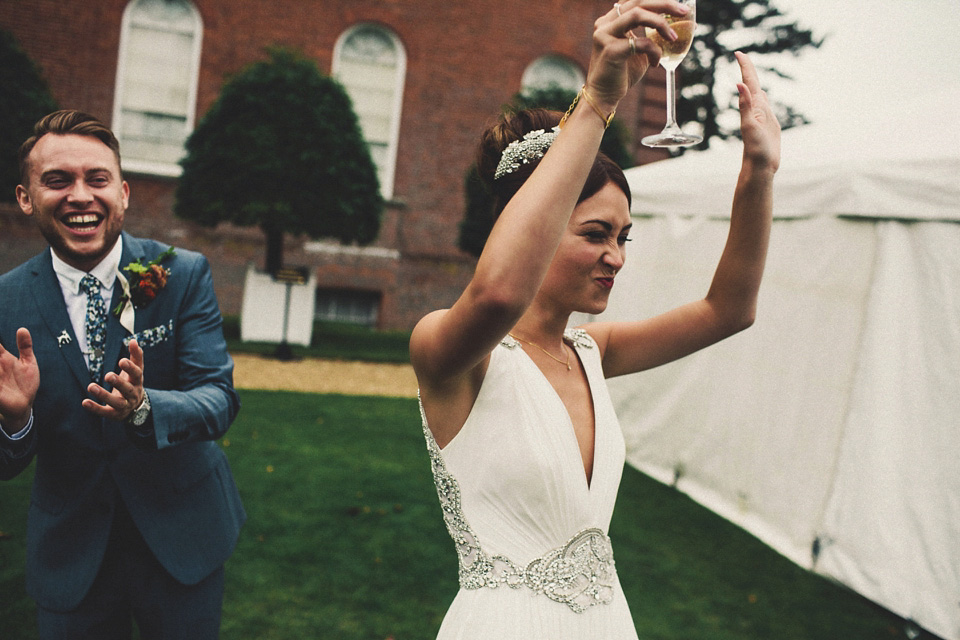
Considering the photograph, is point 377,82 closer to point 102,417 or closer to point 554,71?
point 554,71

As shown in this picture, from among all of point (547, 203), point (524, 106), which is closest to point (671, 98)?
point (547, 203)

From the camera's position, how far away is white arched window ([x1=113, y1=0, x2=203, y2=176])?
1568 cm

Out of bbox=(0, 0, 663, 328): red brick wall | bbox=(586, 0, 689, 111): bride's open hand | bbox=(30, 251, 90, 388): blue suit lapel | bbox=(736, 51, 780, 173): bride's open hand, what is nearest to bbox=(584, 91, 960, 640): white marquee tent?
bbox=(736, 51, 780, 173): bride's open hand

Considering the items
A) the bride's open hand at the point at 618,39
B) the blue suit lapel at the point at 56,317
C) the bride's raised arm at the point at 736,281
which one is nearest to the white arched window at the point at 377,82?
the blue suit lapel at the point at 56,317

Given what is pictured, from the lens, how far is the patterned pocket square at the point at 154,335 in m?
2.30

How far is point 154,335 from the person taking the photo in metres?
2.34

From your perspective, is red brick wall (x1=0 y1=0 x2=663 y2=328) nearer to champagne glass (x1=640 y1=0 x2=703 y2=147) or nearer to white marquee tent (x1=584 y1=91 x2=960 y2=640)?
white marquee tent (x1=584 y1=91 x2=960 y2=640)

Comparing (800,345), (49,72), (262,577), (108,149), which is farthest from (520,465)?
(49,72)

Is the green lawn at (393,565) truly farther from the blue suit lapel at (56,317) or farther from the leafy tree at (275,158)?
the leafy tree at (275,158)

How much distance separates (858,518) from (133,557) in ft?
13.7

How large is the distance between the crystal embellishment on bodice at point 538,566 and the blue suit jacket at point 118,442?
2.93 feet

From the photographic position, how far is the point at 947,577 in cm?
405

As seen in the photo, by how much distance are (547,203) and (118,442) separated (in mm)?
1730

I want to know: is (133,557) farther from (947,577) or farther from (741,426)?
(741,426)
